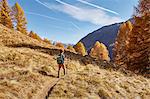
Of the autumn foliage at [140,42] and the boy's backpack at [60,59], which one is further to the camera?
the autumn foliage at [140,42]

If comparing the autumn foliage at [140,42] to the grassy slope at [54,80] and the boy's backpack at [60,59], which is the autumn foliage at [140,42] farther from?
the boy's backpack at [60,59]

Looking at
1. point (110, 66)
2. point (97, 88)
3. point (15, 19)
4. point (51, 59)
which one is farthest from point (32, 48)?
point (15, 19)

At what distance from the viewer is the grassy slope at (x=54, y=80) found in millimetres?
24531

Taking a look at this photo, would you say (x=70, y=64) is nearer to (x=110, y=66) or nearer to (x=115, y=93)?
(x=110, y=66)

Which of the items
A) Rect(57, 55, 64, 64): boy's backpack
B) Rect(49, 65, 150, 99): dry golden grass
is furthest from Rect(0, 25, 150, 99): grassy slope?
Rect(57, 55, 64, 64): boy's backpack

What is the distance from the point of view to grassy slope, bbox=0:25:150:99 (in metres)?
24.5

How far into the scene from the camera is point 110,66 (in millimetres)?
39250

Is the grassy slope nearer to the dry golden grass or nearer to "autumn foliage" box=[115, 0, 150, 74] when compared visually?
the dry golden grass

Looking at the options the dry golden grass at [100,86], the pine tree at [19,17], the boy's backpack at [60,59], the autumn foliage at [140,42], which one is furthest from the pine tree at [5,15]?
the boy's backpack at [60,59]

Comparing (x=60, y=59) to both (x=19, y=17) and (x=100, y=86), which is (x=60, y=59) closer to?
(x=100, y=86)

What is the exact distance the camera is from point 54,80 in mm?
28344

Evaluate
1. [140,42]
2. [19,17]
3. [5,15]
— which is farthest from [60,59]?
[19,17]

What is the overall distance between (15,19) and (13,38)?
4120cm

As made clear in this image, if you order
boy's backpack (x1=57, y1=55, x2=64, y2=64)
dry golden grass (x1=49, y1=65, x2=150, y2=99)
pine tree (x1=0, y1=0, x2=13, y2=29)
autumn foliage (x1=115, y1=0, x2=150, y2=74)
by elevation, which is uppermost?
pine tree (x1=0, y1=0, x2=13, y2=29)
